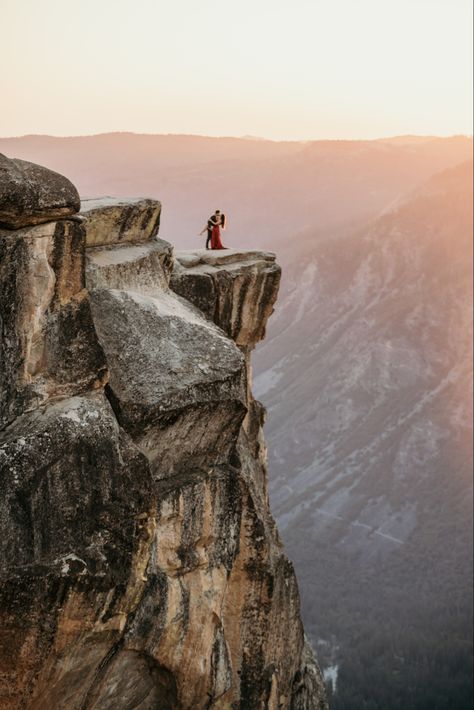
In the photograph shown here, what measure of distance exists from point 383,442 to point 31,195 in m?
102

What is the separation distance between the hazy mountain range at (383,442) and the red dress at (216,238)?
4456cm

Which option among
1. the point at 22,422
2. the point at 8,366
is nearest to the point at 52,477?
the point at 22,422

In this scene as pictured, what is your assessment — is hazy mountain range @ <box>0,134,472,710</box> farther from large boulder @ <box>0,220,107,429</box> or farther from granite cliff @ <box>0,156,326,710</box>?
large boulder @ <box>0,220,107,429</box>

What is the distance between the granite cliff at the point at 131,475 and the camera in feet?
48.2

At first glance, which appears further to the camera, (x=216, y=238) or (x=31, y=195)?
(x=216, y=238)

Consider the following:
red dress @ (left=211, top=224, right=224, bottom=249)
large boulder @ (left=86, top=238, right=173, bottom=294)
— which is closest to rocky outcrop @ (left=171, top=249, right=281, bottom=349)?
large boulder @ (left=86, top=238, right=173, bottom=294)

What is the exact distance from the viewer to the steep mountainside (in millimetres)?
77688

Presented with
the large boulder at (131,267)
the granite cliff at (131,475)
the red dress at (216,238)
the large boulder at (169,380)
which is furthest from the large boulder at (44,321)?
the red dress at (216,238)

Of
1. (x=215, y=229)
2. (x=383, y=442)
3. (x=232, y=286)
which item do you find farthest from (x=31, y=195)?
(x=383, y=442)

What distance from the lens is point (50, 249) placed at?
1591 cm

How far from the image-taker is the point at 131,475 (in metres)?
15.7

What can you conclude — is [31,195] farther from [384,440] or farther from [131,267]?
[384,440]

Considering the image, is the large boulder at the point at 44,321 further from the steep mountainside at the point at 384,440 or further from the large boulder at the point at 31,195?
the steep mountainside at the point at 384,440

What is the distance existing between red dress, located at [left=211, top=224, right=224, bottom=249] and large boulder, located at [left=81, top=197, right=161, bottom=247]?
4348 mm
